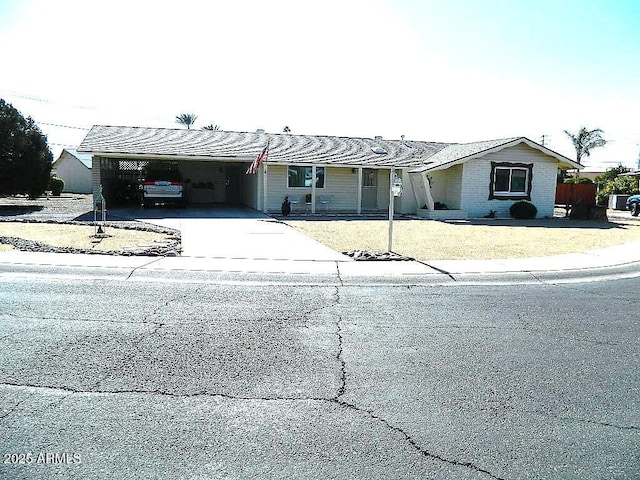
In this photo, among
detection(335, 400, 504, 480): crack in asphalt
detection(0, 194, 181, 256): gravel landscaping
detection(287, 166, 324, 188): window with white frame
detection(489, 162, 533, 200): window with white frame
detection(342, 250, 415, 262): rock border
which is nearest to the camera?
detection(335, 400, 504, 480): crack in asphalt

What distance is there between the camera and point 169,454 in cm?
321

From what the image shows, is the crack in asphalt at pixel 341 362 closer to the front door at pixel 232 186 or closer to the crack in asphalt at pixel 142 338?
the crack in asphalt at pixel 142 338

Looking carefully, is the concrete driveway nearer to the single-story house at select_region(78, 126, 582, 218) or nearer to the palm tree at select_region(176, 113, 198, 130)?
the single-story house at select_region(78, 126, 582, 218)

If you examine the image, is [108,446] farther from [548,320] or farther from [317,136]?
[317,136]

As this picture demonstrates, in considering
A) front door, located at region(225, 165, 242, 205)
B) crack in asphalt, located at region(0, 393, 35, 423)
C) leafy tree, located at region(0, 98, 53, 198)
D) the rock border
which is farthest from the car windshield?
crack in asphalt, located at region(0, 393, 35, 423)

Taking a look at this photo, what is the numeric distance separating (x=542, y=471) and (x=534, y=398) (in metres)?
1.14

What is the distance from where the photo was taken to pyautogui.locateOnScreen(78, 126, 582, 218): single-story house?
23.5 metres

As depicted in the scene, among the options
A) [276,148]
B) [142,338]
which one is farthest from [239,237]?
[276,148]

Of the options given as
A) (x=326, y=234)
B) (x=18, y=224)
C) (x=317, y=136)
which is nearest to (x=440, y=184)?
(x=317, y=136)

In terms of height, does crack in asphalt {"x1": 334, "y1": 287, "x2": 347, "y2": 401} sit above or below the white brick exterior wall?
below

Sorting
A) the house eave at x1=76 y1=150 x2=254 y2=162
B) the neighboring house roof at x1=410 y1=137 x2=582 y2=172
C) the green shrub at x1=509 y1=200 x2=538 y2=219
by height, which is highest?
the neighboring house roof at x1=410 y1=137 x2=582 y2=172

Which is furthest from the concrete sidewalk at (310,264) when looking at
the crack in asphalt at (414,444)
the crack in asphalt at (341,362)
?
the crack in asphalt at (414,444)

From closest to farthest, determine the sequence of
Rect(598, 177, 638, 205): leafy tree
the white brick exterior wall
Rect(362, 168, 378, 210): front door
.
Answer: the white brick exterior wall → Rect(362, 168, 378, 210): front door → Rect(598, 177, 638, 205): leafy tree

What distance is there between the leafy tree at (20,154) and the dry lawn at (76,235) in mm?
7196
